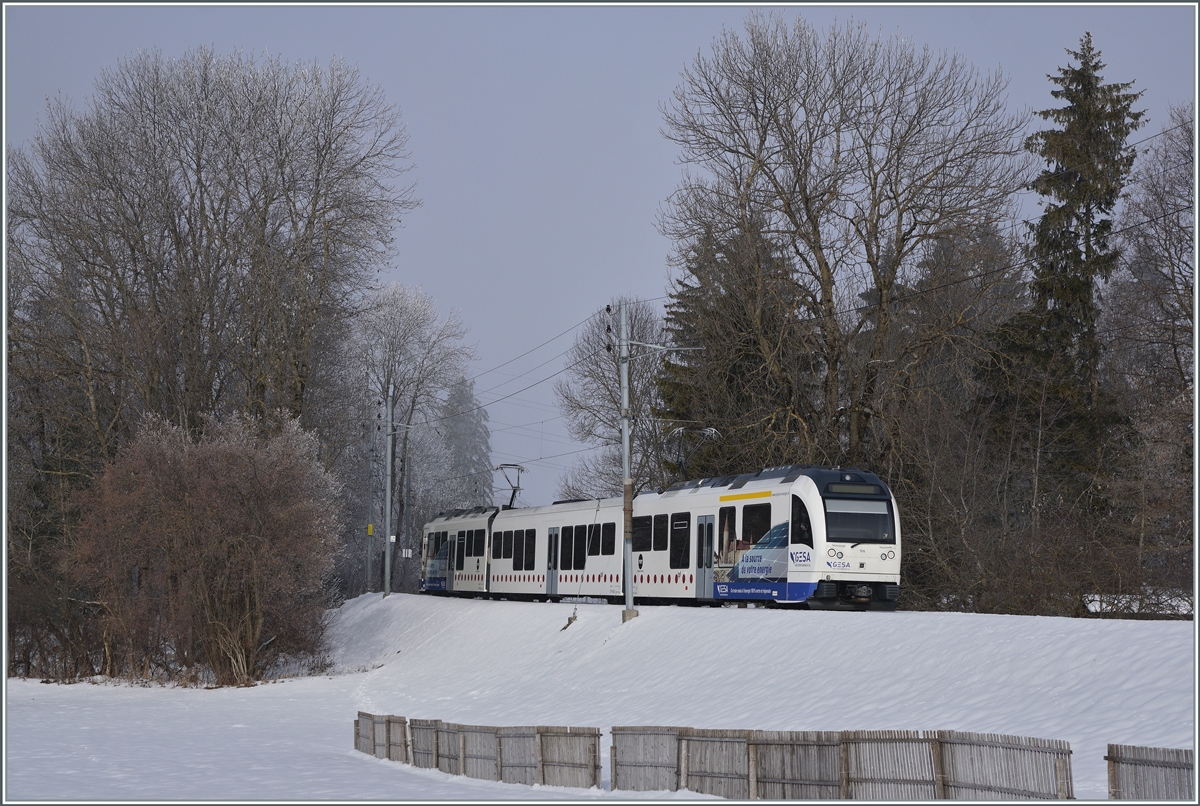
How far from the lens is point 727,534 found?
27.6 m

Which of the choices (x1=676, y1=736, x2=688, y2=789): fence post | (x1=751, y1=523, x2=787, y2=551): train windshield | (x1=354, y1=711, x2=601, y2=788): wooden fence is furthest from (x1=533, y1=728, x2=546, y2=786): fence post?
(x1=751, y1=523, x2=787, y2=551): train windshield

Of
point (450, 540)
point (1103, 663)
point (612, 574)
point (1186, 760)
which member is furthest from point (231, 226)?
point (1186, 760)

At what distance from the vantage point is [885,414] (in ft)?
114

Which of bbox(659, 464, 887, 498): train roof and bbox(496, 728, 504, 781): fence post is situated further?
bbox(659, 464, 887, 498): train roof

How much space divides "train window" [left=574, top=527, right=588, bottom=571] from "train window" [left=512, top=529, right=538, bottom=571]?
2823 millimetres

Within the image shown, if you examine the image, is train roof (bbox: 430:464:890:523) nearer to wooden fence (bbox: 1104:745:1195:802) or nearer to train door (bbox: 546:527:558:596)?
train door (bbox: 546:527:558:596)

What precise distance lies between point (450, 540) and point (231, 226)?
1306cm

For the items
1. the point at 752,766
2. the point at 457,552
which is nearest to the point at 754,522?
the point at 752,766

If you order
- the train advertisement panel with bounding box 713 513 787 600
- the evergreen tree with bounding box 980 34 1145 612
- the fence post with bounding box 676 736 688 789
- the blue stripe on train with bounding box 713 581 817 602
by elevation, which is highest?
the evergreen tree with bounding box 980 34 1145 612

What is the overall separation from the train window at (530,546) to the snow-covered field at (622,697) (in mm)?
4170

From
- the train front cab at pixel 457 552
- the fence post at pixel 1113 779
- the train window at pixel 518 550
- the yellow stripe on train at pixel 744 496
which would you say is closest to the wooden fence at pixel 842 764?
the fence post at pixel 1113 779

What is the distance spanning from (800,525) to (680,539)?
4.81 metres

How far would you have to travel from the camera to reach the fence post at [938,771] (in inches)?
462

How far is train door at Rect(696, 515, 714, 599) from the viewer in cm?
2830
